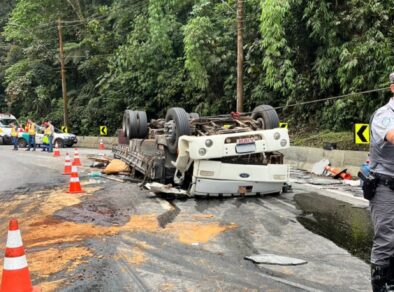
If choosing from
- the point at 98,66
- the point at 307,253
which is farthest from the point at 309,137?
the point at 98,66

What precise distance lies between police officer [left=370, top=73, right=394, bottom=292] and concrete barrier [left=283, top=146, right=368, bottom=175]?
8.47 m

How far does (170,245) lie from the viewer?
5.74 metres

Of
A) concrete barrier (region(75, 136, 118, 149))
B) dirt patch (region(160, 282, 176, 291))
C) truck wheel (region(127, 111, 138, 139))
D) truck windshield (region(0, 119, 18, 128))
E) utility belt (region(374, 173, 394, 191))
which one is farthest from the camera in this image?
truck windshield (region(0, 119, 18, 128))

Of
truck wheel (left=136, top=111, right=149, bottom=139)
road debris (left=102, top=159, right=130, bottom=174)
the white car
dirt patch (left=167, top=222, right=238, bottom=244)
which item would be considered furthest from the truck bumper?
the white car

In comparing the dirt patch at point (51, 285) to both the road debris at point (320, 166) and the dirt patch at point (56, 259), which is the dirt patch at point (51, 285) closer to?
the dirt patch at point (56, 259)

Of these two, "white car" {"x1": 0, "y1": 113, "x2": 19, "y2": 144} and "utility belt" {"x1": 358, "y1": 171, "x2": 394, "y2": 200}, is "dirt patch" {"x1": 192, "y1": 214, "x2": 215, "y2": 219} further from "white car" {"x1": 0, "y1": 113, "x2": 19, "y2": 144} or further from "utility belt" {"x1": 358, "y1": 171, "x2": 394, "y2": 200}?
"white car" {"x1": 0, "y1": 113, "x2": 19, "y2": 144}

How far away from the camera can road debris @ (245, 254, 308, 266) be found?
5008mm

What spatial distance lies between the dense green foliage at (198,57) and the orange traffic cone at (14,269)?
11.9 metres

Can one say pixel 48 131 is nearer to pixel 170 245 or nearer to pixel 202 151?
pixel 202 151

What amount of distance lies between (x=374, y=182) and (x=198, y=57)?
1818cm

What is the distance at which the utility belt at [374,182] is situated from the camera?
3.60m

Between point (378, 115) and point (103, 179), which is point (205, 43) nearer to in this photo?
point (103, 179)

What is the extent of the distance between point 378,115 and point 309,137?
528 inches

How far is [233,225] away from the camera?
6.79m
